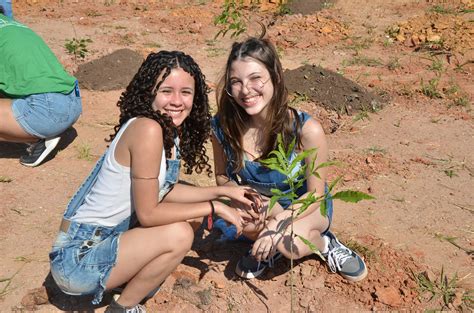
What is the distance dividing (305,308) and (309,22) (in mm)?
4865

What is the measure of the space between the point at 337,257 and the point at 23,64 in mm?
2242

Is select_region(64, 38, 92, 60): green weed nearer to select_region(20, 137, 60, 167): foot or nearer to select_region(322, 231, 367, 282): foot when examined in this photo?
select_region(20, 137, 60, 167): foot

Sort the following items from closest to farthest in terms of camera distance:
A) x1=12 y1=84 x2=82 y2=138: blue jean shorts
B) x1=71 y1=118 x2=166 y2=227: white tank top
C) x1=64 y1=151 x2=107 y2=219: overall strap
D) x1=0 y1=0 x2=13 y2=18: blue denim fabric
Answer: x1=71 y1=118 x2=166 y2=227: white tank top < x1=64 y1=151 x2=107 y2=219: overall strap < x1=12 y1=84 x2=82 y2=138: blue jean shorts < x1=0 y1=0 x2=13 y2=18: blue denim fabric

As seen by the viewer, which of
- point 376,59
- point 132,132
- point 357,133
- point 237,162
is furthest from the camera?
point 376,59

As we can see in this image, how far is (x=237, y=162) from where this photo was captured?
8.90 ft

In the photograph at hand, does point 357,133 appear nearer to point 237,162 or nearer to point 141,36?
point 237,162

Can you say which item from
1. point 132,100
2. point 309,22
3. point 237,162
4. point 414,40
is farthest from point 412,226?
point 309,22

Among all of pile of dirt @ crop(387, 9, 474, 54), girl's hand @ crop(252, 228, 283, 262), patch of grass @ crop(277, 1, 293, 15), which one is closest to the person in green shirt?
girl's hand @ crop(252, 228, 283, 262)

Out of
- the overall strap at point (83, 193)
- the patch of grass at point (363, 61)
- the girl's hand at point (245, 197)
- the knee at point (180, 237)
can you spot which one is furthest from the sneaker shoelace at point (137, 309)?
the patch of grass at point (363, 61)

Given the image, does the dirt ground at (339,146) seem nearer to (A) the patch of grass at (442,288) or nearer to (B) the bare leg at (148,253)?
(A) the patch of grass at (442,288)

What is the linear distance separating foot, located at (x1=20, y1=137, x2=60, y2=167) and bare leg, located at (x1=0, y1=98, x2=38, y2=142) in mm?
101

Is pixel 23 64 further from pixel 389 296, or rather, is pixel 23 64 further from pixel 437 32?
pixel 437 32

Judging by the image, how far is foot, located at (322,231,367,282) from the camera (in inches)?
106

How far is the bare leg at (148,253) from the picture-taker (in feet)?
7.32
